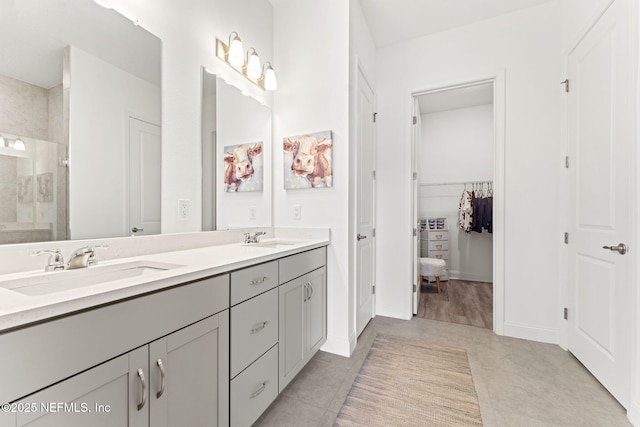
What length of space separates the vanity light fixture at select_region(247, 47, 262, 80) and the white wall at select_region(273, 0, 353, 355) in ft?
0.95

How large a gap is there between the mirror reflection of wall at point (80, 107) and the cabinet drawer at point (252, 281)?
24.2 inches

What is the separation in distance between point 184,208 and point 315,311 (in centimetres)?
111

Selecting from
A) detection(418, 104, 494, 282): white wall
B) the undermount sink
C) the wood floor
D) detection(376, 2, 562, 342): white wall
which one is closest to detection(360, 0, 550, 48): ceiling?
detection(376, 2, 562, 342): white wall

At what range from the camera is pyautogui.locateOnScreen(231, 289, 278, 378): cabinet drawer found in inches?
47.2

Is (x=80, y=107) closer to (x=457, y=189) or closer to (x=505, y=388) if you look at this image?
(x=505, y=388)

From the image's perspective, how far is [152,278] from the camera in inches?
34.3

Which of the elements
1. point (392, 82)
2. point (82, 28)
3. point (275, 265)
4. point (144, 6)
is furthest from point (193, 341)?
point (392, 82)

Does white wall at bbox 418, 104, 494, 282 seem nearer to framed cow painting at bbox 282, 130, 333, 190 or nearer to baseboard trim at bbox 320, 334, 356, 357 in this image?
framed cow painting at bbox 282, 130, 333, 190

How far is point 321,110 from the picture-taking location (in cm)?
225

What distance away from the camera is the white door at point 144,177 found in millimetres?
1384

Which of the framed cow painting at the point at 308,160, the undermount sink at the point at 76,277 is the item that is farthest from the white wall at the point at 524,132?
the undermount sink at the point at 76,277

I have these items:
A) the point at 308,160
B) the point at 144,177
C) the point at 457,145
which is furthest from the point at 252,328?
the point at 457,145

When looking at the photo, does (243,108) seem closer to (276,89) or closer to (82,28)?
(276,89)

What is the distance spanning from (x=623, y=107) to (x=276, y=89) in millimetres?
2326
